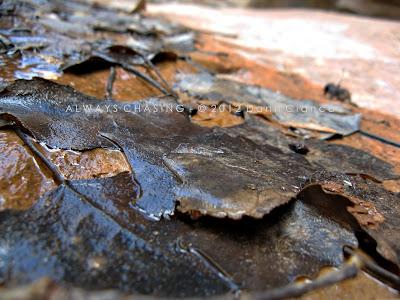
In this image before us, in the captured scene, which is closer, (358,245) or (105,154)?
(358,245)

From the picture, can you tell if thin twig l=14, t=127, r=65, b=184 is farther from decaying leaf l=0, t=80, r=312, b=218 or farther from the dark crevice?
the dark crevice

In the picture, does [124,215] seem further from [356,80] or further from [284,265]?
[356,80]

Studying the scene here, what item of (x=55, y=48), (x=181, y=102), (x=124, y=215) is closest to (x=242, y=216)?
(x=124, y=215)

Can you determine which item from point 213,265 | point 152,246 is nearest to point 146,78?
point 152,246

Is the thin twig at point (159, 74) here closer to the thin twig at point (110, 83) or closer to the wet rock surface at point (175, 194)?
the wet rock surface at point (175, 194)

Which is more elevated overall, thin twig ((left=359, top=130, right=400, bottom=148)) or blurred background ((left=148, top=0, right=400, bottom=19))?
blurred background ((left=148, top=0, right=400, bottom=19))

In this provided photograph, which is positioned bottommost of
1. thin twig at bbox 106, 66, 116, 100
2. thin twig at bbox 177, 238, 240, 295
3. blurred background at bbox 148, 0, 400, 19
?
thin twig at bbox 177, 238, 240, 295

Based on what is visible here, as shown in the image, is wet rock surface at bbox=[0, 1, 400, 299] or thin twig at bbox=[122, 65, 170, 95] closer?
wet rock surface at bbox=[0, 1, 400, 299]

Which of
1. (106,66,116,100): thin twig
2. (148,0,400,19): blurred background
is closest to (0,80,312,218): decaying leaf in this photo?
(106,66,116,100): thin twig
